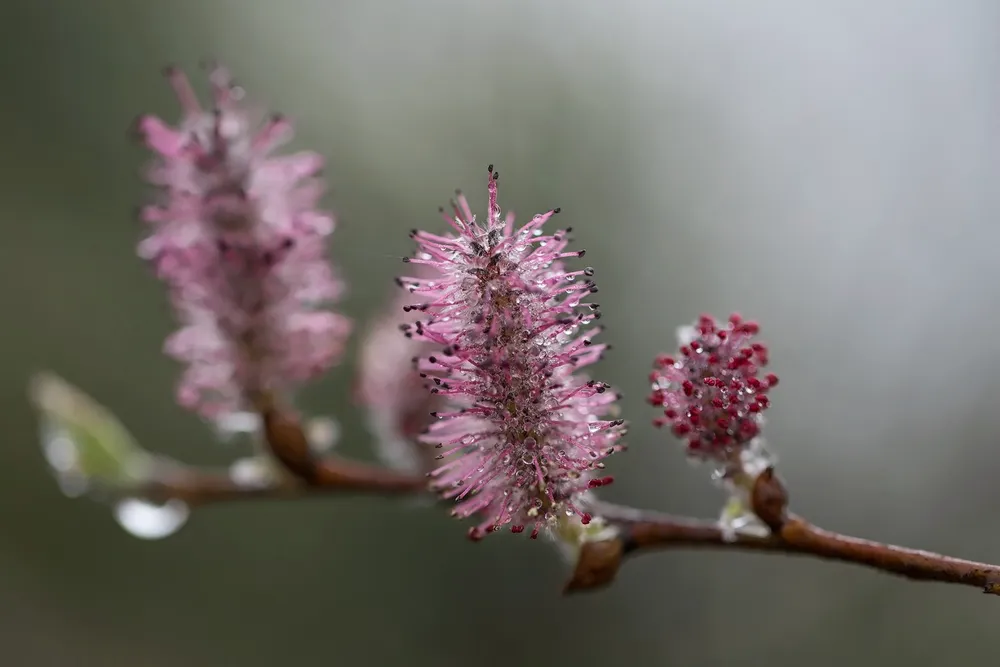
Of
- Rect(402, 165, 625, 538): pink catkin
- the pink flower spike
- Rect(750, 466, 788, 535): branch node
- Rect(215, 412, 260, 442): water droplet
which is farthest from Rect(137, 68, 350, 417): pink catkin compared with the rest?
Rect(750, 466, 788, 535): branch node

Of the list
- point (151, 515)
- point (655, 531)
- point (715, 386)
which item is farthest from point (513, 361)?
point (151, 515)

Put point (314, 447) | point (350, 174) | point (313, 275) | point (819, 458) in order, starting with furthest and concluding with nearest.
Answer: point (350, 174) → point (819, 458) → point (314, 447) → point (313, 275)

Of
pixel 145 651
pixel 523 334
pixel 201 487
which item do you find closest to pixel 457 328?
pixel 523 334

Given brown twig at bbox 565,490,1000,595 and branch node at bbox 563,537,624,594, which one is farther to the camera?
branch node at bbox 563,537,624,594

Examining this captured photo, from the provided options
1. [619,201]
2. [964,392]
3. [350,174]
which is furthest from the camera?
[350,174]

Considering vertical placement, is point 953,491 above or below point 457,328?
above

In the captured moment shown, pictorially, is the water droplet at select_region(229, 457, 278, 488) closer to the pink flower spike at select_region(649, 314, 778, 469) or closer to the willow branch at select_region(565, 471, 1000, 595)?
the willow branch at select_region(565, 471, 1000, 595)

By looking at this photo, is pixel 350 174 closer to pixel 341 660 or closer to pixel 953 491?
pixel 341 660
